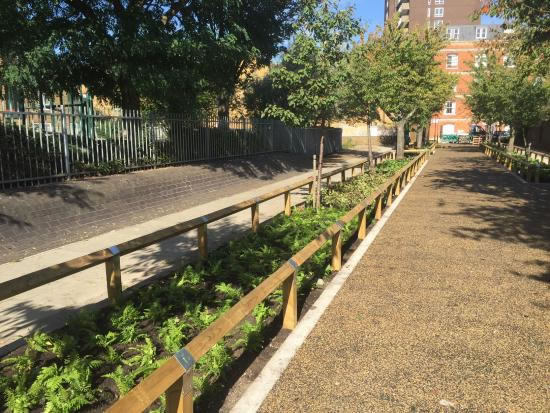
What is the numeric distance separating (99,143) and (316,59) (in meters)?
5.63

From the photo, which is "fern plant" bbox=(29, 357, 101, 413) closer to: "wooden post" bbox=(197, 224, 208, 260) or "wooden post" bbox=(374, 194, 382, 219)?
"wooden post" bbox=(197, 224, 208, 260)

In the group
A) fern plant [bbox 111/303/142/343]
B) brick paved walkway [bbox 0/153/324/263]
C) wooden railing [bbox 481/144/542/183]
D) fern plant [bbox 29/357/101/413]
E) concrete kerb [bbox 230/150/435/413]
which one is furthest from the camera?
wooden railing [bbox 481/144/542/183]

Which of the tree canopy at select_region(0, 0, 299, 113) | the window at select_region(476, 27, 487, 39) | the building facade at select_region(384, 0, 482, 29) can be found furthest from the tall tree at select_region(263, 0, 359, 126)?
the building facade at select_region(384, 0, 482, 29)

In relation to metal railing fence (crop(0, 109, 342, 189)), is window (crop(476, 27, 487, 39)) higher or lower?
higher

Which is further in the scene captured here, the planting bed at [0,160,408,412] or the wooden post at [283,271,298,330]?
the wooden post at [283,271,298,330]

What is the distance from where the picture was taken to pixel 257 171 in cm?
1739

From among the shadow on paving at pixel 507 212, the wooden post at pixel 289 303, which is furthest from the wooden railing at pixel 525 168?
the wooden post at pixel 289 303

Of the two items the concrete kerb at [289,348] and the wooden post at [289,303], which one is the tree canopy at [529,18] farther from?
the wooden post at [289,303]

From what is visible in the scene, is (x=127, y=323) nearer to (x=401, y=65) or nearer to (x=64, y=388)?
(x=64, y=388)

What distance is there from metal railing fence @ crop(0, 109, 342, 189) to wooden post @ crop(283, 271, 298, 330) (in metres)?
6.83

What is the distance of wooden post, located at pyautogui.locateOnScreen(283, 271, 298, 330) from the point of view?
4.27 metres

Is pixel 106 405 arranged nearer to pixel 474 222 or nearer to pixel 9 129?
pixel 9 129

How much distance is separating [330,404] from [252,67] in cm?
2165

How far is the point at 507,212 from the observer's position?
1062cm
